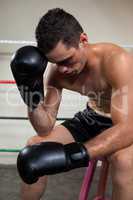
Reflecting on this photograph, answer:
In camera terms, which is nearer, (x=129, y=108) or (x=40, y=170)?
(x=40, y=170)

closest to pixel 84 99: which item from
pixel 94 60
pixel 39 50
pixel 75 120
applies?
pixel 75 120

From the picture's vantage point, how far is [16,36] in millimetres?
2838

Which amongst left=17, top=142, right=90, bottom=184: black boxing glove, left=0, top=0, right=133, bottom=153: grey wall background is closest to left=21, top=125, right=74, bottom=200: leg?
left=17, top=142, right=90, bottom=184: black boxing glove

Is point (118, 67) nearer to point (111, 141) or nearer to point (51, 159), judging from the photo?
point (111, 141)

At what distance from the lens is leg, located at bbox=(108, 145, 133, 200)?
1474 mm

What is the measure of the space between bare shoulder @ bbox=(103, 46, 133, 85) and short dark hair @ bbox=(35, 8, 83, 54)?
0.18 meters

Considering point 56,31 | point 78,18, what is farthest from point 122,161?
point 78,18

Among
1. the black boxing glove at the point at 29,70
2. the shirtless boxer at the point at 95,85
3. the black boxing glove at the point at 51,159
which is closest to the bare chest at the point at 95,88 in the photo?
the shirtless boxer at the point at 95,85

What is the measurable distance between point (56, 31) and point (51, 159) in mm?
508

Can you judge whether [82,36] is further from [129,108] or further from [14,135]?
[14,135]

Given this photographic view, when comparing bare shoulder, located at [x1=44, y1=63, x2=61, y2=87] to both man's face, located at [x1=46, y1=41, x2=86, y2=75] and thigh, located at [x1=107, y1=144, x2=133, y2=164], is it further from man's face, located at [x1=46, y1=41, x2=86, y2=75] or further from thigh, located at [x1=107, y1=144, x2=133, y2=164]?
thigh, located at [x1=107, y1=144, x2=133, y2=164]

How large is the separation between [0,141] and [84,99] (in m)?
0.78

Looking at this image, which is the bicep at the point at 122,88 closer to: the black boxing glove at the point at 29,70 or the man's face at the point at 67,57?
the man's face at the point at 67,57

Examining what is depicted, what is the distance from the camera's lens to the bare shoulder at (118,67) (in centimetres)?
152
